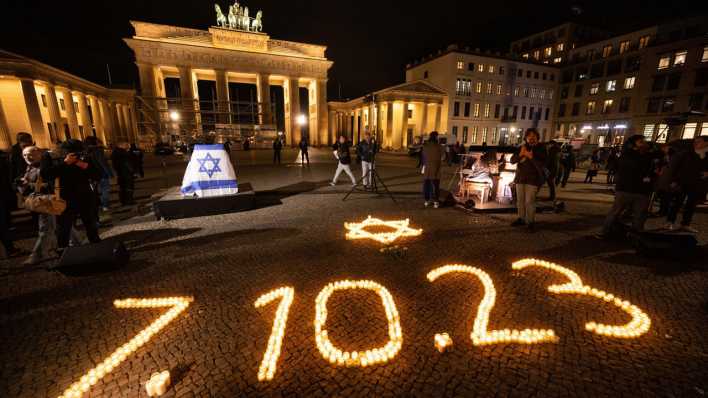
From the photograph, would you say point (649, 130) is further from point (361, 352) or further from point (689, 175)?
point (361, 352)

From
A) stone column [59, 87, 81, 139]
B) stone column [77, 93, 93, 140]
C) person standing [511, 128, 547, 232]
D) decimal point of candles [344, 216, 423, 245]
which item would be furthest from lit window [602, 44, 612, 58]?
stone column [77, 93, 93, 140]

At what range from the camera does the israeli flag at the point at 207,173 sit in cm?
763

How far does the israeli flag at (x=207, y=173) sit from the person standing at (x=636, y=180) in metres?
9.25

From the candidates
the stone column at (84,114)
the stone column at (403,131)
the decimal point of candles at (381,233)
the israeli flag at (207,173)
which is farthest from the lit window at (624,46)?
the stone column at (84,114)

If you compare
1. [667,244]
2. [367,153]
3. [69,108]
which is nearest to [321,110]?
[69,108]

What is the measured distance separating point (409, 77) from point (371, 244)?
64.7m

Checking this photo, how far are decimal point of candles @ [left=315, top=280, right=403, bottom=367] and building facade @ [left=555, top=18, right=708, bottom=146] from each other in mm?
37313

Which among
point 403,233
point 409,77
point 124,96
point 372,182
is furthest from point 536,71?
point 124,96

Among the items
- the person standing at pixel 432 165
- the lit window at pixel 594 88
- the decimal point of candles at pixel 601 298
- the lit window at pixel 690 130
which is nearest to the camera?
the decimal point of candles at pixel 601 298

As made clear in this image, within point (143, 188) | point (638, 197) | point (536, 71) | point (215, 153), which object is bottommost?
Answer: point (143, 188)

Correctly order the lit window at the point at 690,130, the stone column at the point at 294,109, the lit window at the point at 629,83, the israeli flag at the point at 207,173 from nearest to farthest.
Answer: the israeli flag at the point at 207,173
the lit window at the point at 690,130
the stone column at the point at 294,109
the lit window at the point at 629,83

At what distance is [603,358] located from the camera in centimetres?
278

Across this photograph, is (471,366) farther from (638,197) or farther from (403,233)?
(638,197)

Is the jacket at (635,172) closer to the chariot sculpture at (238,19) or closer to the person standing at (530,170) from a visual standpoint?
the person standing at (530,170)
